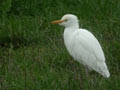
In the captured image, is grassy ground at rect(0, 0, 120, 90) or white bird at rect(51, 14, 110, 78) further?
white bird at rect(51, 14, 110, 78)

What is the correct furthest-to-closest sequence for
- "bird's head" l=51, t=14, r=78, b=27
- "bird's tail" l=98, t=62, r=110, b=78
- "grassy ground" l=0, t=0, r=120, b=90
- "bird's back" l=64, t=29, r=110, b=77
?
1. "bird's head" l=51, t=14, r=78, b=27
2. "bird's back" l=64, t=29, r=110, b=77
3. "bird's tail" l=98, t=62, r=110, b=78
4. "grassy ground" l=0, t=0, r=120, b=90

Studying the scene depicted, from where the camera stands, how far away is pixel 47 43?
5863 mm

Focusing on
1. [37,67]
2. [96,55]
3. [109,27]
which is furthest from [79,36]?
[109,27]

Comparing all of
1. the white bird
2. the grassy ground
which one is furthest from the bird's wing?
the grassy ground

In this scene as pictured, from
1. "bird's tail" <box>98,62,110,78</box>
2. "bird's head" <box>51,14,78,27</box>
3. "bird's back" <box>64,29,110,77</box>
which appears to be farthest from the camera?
"bird's head" <box>51,14,78,27</box>

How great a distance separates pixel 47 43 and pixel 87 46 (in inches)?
48.3

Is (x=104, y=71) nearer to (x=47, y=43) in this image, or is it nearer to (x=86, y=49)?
(x=86, y=49)

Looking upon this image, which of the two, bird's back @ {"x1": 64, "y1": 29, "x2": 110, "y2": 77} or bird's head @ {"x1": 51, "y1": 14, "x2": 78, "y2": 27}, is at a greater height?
bird's head @ {"x1": 51, "y1": 14, "x2": 78, "y2": 27}

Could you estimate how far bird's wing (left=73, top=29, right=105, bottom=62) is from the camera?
4652 mm

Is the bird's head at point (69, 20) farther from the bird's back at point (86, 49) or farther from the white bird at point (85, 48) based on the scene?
the bird's back at point (86, 49)

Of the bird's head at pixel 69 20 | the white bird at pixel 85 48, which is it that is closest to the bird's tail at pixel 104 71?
the white bird at pixel 85 48

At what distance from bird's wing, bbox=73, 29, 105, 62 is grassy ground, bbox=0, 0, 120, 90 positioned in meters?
0.20

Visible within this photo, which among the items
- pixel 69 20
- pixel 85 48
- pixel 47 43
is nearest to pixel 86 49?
pixel 85 48

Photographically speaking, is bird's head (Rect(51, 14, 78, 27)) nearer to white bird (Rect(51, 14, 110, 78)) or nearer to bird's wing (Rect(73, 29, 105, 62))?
white bird (Rect(51, 14, 110, 78))
